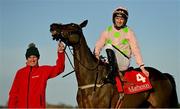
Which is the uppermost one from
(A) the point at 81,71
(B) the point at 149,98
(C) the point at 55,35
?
(C) the point at 55,35

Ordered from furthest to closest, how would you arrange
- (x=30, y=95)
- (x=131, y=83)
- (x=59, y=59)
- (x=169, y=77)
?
(x=169, y=77) → (x=131, y=83) → (x=59, y=59) → (x=30, y=95)

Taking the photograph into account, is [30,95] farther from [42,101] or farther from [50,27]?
[50,27]

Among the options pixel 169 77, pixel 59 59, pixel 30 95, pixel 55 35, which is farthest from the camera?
pixel 169 77

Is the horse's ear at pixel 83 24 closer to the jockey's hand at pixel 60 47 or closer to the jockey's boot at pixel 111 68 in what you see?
the jockey's boot at pixel 111 68

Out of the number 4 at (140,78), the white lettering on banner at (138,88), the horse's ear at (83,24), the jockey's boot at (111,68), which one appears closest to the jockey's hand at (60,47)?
the horse's ear at (83,24)

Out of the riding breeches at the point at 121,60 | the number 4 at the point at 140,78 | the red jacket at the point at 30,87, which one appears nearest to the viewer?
the red jacket at the point at 30,87

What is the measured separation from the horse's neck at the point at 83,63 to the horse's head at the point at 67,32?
17cm

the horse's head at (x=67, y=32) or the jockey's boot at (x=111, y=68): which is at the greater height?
the horse's head at (x=67, y=32)

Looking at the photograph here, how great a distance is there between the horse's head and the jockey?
0.70 metres

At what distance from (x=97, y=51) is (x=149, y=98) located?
1.62 m

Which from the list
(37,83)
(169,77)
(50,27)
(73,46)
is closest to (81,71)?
(73,46)

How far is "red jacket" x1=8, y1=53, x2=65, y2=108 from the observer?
25.2 ft

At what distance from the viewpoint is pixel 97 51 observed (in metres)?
9.80

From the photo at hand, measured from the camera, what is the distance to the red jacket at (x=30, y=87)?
770cm
